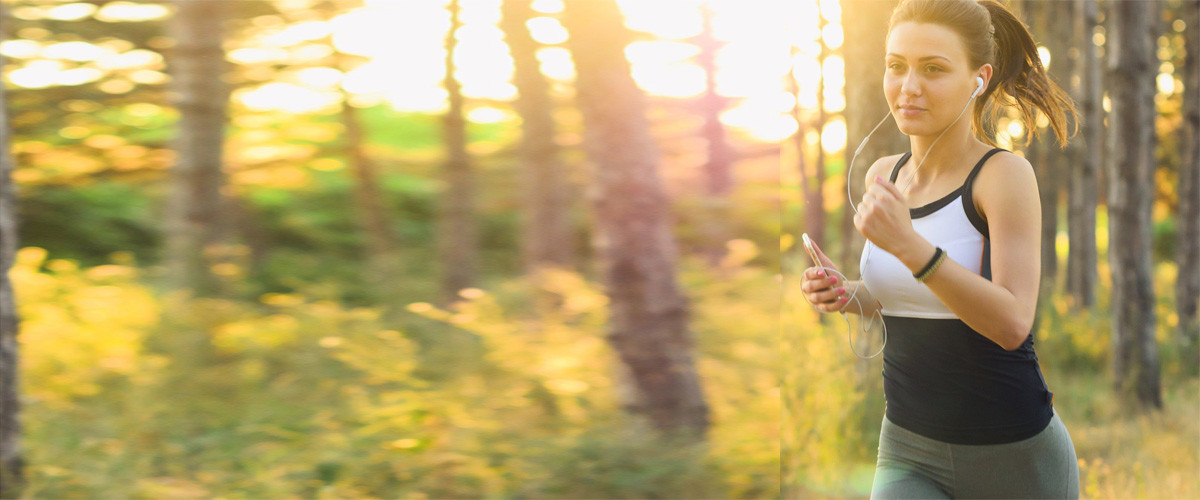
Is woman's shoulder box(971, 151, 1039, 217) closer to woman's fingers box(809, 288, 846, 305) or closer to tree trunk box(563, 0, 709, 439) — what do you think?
woman's fingers box(809, 288, 846, 305)

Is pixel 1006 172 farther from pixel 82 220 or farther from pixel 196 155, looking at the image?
pixel 82 220

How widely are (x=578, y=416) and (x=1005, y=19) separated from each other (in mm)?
4334

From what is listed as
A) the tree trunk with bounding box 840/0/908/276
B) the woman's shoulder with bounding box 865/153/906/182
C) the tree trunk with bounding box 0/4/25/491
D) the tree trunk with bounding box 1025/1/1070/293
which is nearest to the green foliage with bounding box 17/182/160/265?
the tree trunk with bounding box 0/4/25/491

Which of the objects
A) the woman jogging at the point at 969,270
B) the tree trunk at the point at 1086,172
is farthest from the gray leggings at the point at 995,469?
the tree trunk at the point at 1086,172

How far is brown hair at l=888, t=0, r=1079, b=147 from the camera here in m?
1.66

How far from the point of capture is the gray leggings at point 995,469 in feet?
5.37

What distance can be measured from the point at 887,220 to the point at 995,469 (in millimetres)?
561

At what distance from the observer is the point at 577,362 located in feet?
20.1

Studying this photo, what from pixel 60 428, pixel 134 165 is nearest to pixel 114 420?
pixel 60 428

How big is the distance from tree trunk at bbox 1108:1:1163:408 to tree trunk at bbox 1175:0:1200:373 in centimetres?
65

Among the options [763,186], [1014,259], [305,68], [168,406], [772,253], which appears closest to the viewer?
[1014,259]

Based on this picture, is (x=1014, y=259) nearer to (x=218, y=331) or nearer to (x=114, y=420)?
(x=114, y=420)

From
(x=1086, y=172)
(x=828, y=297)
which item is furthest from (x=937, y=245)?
(x=1086, y=172)

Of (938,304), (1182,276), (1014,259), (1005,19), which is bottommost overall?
(1182,276)
